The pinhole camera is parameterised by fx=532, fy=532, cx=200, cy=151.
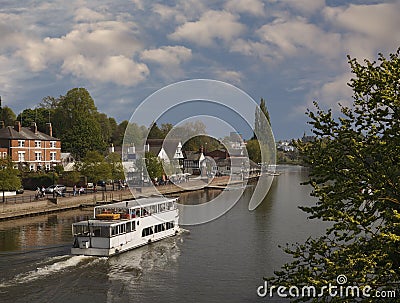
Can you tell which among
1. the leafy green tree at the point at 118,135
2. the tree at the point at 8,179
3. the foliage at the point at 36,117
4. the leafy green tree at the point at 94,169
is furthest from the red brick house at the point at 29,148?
the leafy green tree at the point at 118,135

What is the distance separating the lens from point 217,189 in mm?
81062

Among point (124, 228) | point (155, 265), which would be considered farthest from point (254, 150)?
point (155, 265)

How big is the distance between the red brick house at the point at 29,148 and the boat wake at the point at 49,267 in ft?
142

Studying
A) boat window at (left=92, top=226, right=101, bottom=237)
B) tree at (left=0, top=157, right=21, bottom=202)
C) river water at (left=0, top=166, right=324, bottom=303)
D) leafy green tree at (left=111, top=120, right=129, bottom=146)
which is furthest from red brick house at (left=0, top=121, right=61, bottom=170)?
leafy green tree at (left=111, top=120, right=129, bottom=146)

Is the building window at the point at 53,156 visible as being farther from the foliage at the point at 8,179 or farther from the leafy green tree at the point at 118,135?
the leafy green tree at the point at 118,135

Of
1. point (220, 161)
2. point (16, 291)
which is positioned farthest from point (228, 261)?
point (220, 161)

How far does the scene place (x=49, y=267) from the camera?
1018 inches

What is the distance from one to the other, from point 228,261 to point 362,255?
59.9ft

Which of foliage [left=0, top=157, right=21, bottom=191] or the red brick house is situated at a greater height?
the red brick house

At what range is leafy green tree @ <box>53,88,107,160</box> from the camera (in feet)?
289

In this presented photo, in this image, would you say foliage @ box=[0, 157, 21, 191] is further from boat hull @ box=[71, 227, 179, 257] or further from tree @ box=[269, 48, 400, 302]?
tree @ box=[269, 48, 400, 302]

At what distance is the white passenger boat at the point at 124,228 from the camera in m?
29.1

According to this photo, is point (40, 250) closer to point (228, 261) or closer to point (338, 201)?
point (228, 261)

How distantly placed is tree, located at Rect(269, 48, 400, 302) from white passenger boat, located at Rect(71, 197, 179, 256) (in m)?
19.7
